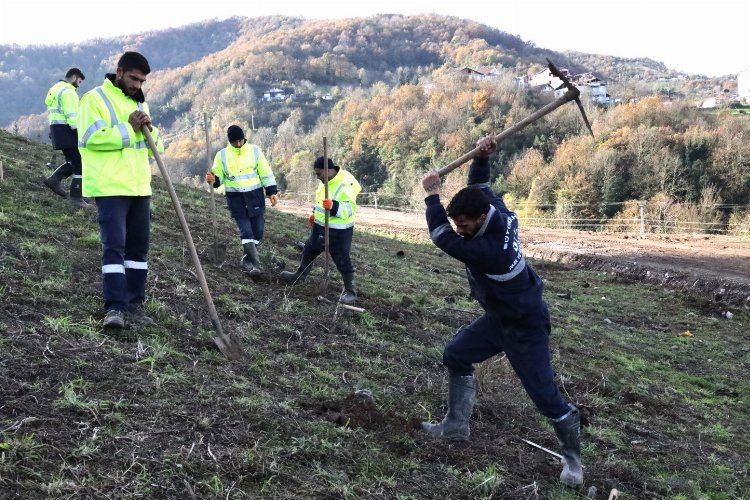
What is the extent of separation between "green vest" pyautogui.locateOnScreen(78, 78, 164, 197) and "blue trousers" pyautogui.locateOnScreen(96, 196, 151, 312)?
115 millimetres

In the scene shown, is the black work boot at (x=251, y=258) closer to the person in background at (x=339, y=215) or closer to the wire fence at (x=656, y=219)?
the person in background at (x=339, y=215)

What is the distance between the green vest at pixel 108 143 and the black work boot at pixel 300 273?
3347 mm

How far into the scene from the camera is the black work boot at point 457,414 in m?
4.34

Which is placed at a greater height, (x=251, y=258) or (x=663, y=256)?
Result: (x=251, y=258)

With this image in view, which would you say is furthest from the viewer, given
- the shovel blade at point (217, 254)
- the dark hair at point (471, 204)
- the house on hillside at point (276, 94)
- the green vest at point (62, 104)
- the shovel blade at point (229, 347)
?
the house on hillside at point (276, 94)

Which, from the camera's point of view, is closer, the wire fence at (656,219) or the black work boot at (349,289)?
the black work boot at (349,289)

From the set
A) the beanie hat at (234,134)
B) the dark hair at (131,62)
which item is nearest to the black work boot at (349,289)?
the beanie hat at (234,134)

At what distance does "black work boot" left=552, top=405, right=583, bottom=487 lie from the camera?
3957 millimetres

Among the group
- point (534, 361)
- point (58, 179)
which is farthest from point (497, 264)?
point (58, 179)

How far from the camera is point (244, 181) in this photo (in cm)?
793

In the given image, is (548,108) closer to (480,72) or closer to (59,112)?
(59,112)

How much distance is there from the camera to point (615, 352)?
8570 millimetres

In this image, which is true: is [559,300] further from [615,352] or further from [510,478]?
[510,478]

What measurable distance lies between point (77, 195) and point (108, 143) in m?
4.83
